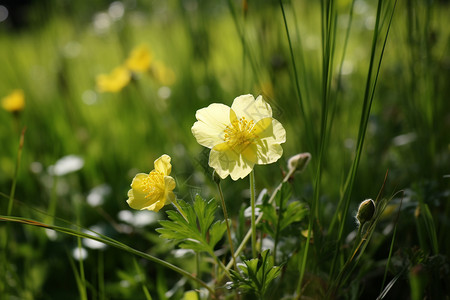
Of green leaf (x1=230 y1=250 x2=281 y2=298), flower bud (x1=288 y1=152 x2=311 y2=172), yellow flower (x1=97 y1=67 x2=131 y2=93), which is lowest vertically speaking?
green leaf (x1=230 y1=250 x2=281 y2=298)

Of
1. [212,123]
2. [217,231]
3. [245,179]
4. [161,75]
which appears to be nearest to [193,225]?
[217,231]

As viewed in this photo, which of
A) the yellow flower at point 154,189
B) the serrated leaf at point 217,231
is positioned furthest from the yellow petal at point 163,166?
the serrated leaf at point 217,231

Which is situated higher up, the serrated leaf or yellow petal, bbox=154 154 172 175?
yellow petal, bbox=154 154 172 175

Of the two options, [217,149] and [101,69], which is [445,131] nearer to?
[217,149]

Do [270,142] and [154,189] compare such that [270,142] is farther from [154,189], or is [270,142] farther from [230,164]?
[154,189]

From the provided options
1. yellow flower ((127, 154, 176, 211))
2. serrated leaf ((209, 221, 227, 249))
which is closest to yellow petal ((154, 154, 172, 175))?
yellow flower ((127, 154, 176, 211))

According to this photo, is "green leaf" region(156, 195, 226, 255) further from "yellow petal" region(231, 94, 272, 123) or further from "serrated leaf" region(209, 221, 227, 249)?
"yellow petal" region(231, 94, 272, 123)

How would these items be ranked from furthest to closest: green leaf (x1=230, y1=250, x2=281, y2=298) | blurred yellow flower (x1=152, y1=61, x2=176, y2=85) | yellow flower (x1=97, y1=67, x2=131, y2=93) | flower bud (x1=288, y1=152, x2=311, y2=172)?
blurred yellow flower (x1=152, y1=61, x2=176, y2=85) < yellow flower (x1=97, y1=67, x2=131, y2=93) < flower bud (x1=288, y1=152, x2=311, y2=172) < green leaf (x1=230, y1=250, x2=281, y2=298)

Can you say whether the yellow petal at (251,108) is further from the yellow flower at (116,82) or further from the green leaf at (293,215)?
the yellow flower at (116,82)
